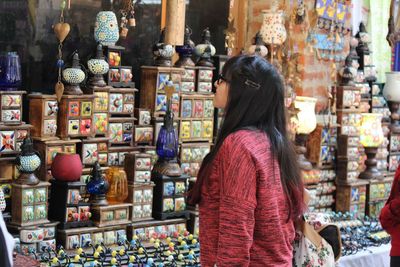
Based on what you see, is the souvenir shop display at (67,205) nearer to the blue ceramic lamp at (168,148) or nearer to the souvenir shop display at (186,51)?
the blue ceramic lamp at (168,148)

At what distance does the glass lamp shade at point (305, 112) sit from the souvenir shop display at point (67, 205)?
1.97 meters

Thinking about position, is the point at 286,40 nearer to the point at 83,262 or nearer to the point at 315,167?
the point at 315,167

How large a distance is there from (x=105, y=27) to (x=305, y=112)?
72.2 inches

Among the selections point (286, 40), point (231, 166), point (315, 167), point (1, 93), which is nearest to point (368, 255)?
point (315, 167)

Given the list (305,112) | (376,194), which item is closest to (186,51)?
(305,112)

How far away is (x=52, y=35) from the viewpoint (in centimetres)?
522

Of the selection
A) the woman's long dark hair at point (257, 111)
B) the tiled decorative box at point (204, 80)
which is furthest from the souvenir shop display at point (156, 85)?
the woman's long dark hair at point (257, 111)

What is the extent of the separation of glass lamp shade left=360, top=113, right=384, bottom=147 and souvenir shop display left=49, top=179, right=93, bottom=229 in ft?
9.32

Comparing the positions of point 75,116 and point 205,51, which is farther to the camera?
point 205,51

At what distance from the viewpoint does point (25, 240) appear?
4863mm

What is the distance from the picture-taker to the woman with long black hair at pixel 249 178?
2.61 meters

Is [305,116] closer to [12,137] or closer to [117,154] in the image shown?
[117,154]

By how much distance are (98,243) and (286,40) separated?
7.47 ft

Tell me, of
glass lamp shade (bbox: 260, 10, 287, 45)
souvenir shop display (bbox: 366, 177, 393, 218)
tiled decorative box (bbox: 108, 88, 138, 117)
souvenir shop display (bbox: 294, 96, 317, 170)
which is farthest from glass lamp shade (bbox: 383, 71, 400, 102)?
tiled decorative box (bbox: 108, 88, 138, 117)
